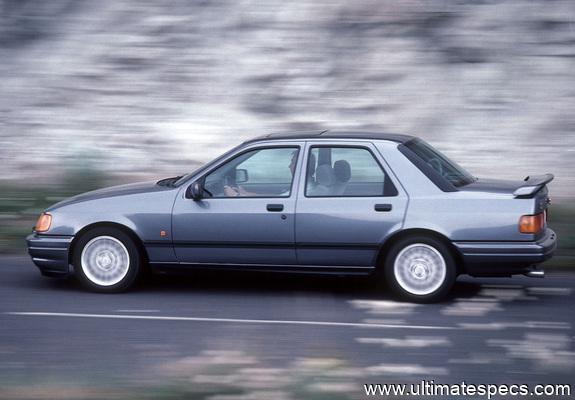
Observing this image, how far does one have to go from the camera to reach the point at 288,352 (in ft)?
22.7

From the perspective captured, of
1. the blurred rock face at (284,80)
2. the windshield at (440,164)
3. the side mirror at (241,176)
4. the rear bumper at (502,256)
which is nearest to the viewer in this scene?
the rear bumper at (502,256)

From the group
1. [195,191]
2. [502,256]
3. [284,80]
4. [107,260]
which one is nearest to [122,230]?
[107,260]

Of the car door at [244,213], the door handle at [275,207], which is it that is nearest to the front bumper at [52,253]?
the car door at [244,213]

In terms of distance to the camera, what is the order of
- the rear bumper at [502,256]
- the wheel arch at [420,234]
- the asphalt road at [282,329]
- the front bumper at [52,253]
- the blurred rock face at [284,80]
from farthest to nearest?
the blurred rock face at [284,80] < the front bumper at [52,253] < the wheel arch at [420,234] < the rear bumper at [502,256] < the asphalt road at [282,329]

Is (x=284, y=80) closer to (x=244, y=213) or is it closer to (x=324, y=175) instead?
(x=324, y=175)

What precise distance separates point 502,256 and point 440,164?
1077mm

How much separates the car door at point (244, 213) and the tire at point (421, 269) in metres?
0.89

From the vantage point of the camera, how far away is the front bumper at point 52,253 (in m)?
9.07

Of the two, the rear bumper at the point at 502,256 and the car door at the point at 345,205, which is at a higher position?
the car door at the point at 345,205

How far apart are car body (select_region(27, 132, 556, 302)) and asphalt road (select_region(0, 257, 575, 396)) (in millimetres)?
341

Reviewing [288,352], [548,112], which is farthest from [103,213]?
[548,112]

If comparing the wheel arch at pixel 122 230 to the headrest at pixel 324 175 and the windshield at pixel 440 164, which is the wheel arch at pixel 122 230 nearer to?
the headrest at pixel 324 175

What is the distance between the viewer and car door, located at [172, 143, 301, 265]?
873 cm

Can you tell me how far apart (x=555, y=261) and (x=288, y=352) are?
14.7ft
